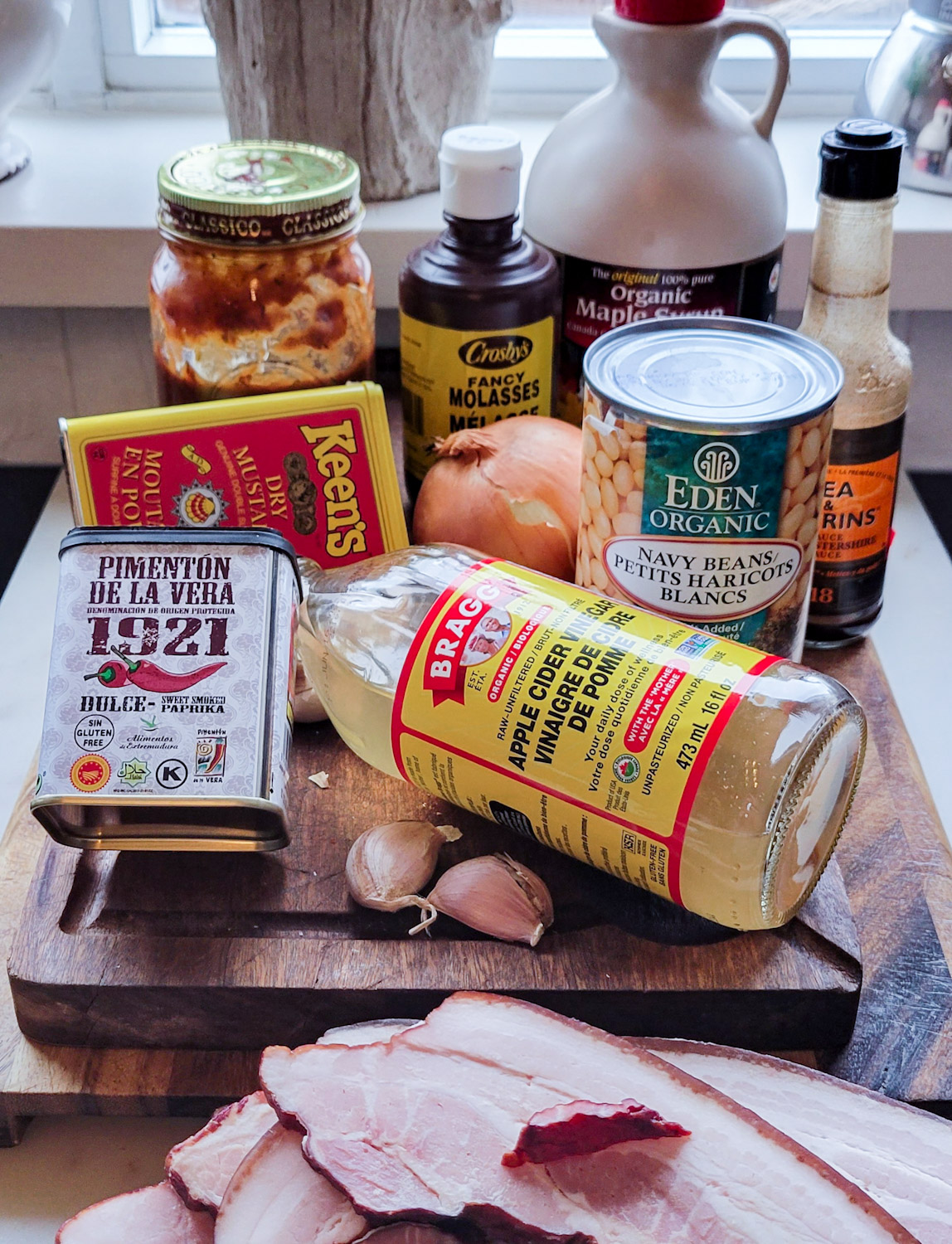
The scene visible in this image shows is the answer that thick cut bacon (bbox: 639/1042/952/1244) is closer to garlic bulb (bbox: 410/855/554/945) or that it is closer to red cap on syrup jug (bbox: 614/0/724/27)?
garlic bulb (bbox: 410/855/554/945)

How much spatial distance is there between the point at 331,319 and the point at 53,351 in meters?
0.46

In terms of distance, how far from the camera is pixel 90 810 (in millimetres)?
724

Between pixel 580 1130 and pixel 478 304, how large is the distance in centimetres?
57

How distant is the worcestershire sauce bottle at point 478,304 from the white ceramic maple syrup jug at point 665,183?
42 mm

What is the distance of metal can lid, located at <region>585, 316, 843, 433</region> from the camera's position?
0.72 m

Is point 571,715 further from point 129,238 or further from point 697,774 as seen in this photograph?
point 129,238

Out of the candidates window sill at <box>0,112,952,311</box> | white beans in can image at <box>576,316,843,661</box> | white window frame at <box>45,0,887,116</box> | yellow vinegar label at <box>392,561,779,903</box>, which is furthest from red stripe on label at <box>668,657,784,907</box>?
white window frame at <box>45,0,887,116</box>

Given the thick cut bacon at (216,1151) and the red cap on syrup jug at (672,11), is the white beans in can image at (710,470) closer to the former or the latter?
the red cap on syrup jug at (672,11)

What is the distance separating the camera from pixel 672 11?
2.93 ft

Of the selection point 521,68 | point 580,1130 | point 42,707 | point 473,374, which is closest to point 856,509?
point 473,374

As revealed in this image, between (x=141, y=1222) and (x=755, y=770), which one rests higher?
(x=755, y=770)

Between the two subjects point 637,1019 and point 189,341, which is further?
point 189,341

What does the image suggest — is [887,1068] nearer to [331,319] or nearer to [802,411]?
[802,411]

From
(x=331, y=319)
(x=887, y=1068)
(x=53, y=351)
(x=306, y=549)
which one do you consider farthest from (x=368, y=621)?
(x=53, y=351)
